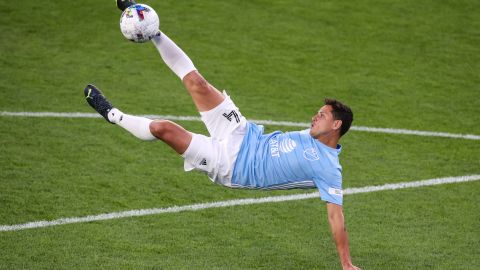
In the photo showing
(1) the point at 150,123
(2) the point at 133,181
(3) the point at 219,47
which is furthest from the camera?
(3) the point at 219,47

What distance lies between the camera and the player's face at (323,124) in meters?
8.70

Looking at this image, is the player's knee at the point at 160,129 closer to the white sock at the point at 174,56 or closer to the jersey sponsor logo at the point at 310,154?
the white sock at the point at 174,56

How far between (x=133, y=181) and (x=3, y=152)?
6.03 feet

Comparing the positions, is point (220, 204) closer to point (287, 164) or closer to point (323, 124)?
point (287, 164)

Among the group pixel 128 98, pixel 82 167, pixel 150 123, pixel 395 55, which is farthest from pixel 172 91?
pixel 150 123

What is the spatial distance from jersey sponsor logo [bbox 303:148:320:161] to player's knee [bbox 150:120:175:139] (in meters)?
1.33

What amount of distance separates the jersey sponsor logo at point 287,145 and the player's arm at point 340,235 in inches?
34.5

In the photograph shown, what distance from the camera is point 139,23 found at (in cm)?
889

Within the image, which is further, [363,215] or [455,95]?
[455,95]

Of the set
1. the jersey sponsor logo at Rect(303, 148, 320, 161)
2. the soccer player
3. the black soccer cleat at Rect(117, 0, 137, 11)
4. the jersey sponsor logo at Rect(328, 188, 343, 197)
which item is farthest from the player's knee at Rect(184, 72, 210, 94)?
the jersey sponsor logo at Rect(328, 188, 343, 197)

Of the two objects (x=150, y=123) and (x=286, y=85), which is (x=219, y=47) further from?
(x=150, y=123)

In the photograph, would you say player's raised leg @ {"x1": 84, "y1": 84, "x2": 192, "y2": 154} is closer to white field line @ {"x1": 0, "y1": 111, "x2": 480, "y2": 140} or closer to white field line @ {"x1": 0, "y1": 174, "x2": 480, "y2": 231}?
white field line @ {"x1": 0, "y1": 174, "x2": 480, "y2": 231}

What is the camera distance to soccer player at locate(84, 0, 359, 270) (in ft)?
28.0

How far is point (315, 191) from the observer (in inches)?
428
